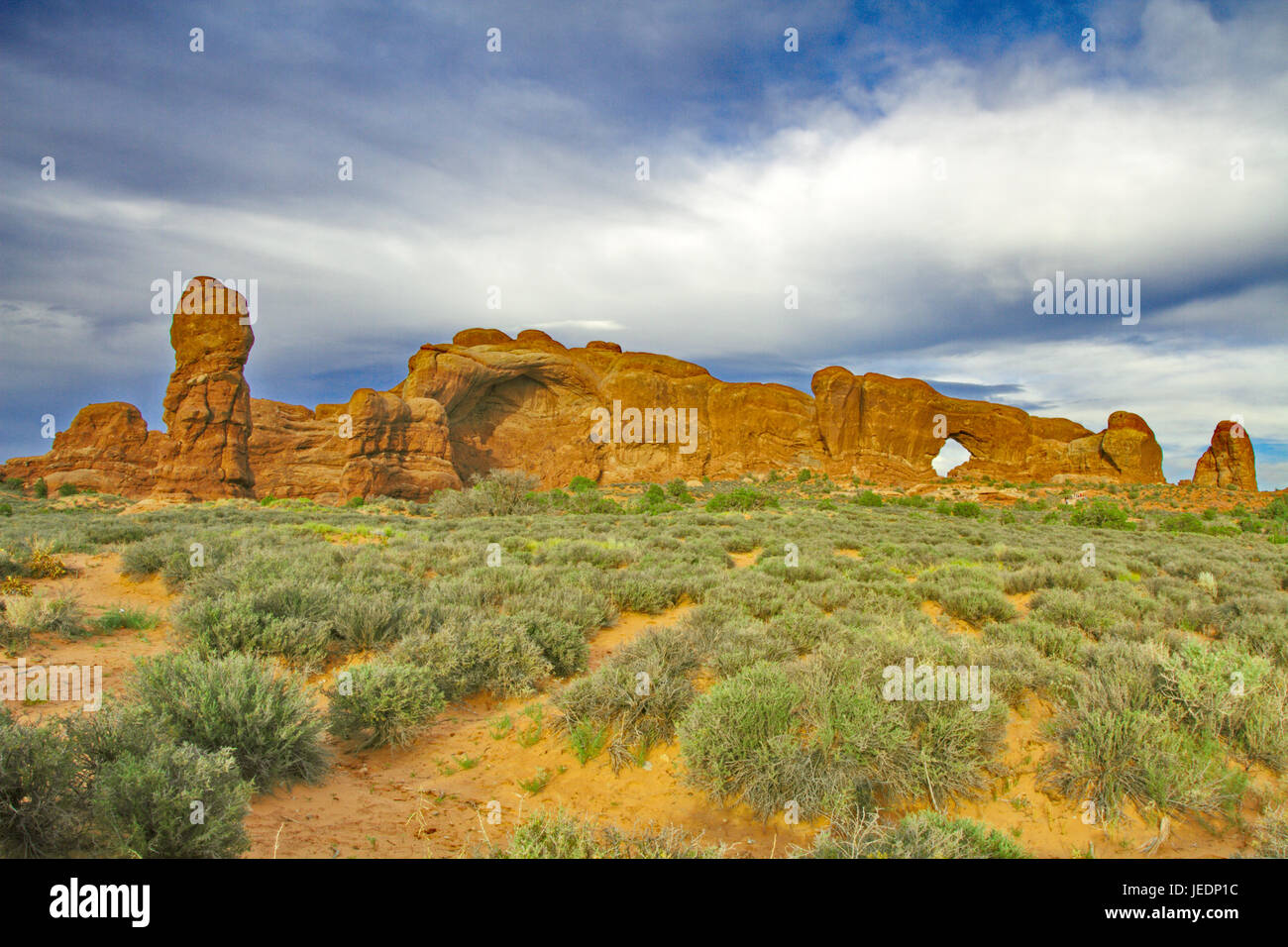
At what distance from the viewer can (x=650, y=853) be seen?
8.79 ft

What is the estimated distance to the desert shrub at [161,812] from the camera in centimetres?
252

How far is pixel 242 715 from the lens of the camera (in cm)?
362

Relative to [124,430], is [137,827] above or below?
below

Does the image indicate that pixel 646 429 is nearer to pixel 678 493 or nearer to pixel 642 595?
pixel 678 493

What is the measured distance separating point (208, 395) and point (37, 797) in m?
44.8

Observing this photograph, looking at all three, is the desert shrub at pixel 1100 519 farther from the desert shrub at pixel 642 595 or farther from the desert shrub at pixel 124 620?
the desert shrub at pixel 124 620

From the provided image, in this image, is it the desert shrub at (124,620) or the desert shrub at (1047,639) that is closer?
the desert shrub at (1047,639)

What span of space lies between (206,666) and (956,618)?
7.96 meters

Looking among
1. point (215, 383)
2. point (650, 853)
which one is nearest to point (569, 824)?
point (650, 853)

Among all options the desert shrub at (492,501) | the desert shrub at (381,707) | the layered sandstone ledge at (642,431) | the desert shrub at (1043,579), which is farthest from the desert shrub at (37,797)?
the layered sandstone ledge at (642,431)

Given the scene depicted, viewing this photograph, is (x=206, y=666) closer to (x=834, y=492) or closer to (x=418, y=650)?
(x=418, y=650)

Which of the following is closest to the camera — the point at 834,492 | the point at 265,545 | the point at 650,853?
the point at 650,853

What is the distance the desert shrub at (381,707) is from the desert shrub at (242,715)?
0.48 m

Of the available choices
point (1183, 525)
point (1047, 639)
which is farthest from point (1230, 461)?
point (1047, 639)
